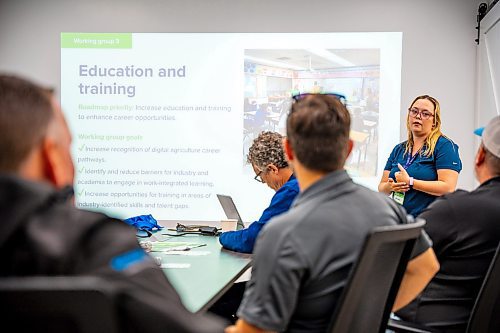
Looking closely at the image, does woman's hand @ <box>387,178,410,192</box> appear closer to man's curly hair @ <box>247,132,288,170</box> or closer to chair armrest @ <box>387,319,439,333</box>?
man's curly hair @ <box>247,132,288,170</box>

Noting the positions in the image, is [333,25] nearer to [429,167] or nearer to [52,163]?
[429,167]

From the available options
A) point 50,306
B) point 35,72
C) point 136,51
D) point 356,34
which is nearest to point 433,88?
point 356,34

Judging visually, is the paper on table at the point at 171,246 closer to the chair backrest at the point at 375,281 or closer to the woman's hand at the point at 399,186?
the woman's hand at the point at 399,186

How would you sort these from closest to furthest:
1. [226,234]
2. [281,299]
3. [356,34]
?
[281,299]
[226,234]
[356,34]

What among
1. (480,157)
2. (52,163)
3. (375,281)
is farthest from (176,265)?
(52,163)

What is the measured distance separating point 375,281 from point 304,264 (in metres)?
0.17

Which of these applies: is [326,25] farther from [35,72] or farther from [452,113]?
[35,72]

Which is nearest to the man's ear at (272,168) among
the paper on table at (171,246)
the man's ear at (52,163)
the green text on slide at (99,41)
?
the paper on table at (171,246)

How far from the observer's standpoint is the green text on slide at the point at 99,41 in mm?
5977

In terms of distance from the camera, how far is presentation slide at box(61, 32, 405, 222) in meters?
5.82

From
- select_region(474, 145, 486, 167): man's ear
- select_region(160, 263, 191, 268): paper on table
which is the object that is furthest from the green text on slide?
select_region(474, 145, 486, 167): man's ear

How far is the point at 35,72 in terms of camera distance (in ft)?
20.5

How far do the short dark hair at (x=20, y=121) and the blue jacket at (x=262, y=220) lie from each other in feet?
6.86

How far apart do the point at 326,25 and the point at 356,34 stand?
0.28 metres
